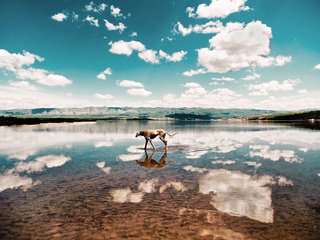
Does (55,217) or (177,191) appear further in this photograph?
(177,191)

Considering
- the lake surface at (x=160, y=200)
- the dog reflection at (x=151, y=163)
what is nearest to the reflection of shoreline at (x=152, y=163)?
the dog reflection at (x=151, y=163)

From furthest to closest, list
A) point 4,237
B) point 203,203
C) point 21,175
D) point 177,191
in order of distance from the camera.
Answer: point 21,175 < point 177,191 < point 203,203 < point 4,237

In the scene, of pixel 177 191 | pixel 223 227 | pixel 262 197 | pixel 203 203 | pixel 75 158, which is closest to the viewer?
pixel 223 227

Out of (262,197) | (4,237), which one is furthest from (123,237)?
(262,197)

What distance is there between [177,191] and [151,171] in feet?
17.7

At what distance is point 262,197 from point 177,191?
4.53m

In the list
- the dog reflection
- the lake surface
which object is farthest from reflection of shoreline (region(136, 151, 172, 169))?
the lake surface

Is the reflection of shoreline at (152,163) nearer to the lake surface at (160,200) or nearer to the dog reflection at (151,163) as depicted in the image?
the dog reflection at (151,163)

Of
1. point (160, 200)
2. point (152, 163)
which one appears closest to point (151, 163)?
point (152, 163)

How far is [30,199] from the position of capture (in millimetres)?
12695

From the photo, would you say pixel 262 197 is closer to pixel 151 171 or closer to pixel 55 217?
pixel 151 171

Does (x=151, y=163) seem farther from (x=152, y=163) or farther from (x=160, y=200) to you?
(x=160, y=200)

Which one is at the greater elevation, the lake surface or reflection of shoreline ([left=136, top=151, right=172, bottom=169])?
the lake surface

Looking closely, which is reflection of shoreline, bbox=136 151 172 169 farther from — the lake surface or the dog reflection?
the lake surface
